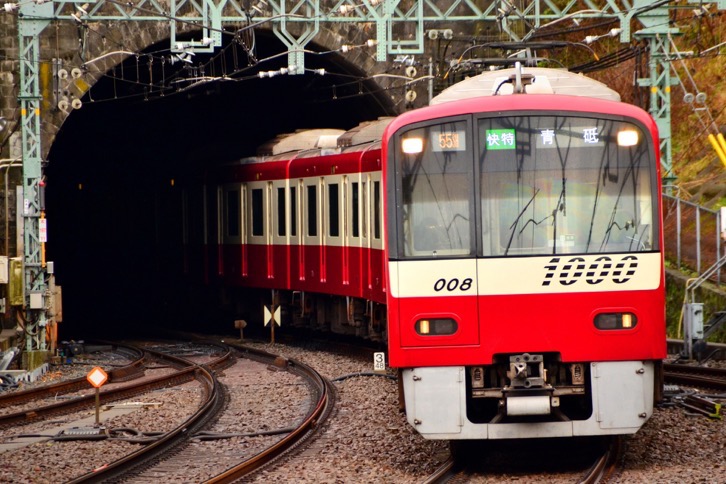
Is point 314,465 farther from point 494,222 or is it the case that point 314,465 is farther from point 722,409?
point 722,409

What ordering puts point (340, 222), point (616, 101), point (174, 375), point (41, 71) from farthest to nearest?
point (41, 71) → point (340, 222) → point (174, 375) → point (616, 101)

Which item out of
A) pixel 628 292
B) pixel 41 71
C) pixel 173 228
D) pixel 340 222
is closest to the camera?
pixel 628 292

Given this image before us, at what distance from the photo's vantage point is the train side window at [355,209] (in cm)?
1756

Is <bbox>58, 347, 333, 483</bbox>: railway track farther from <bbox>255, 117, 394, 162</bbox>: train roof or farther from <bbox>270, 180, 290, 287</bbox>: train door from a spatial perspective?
<bbox>270, 180, 290, 287</bbox>: train door

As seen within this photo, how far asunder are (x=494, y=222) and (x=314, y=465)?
2.44 meters

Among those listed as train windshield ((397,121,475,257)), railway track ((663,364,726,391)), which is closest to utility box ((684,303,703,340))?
railway track ((663,364,726,391))

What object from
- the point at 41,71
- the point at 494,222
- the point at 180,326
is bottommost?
the point at 180,326

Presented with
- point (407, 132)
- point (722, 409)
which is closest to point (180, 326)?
point (722, 409)

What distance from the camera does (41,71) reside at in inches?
869

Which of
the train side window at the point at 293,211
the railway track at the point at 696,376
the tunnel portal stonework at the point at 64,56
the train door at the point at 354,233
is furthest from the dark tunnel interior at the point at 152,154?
the railway track at the point at 696,376

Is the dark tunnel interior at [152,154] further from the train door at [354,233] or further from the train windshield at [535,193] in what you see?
the train windshield at [535,193]

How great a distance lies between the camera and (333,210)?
1888 centimetres

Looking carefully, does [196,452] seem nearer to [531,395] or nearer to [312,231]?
[531,395]

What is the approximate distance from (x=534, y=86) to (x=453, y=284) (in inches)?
72.7
